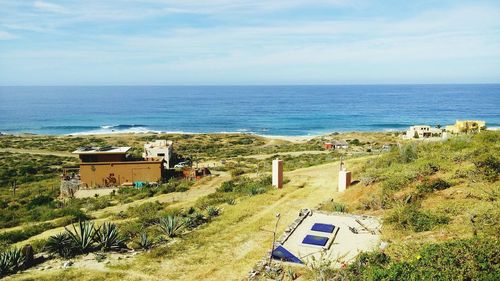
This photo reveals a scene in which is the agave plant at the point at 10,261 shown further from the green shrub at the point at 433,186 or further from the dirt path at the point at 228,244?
the green shrub at the point at 433,186

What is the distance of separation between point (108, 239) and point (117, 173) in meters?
18.1

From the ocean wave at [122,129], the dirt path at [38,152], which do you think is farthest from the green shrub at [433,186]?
the ocean wave at [122,129]

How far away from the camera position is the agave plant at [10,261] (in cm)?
1159

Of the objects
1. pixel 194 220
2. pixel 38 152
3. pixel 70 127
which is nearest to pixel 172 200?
pixel 194 220

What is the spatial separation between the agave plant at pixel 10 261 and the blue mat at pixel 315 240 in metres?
8.86

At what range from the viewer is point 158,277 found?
11570 mm

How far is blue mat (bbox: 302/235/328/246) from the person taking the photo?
12.7 m

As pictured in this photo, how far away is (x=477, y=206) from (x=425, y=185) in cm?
304

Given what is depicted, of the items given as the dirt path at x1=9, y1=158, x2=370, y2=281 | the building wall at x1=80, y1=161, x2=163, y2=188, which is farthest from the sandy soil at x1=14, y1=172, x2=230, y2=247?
the dirt path at x1=9, y1=158, x2=370, y2=281

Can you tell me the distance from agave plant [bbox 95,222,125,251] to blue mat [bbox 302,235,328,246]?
643 cm

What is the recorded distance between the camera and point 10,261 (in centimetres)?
1180

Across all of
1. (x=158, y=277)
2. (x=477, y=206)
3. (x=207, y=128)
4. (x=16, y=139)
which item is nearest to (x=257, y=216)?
(x=158, y=277)

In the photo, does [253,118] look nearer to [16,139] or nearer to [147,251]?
[16,139]

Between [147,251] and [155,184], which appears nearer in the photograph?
[147,251]
